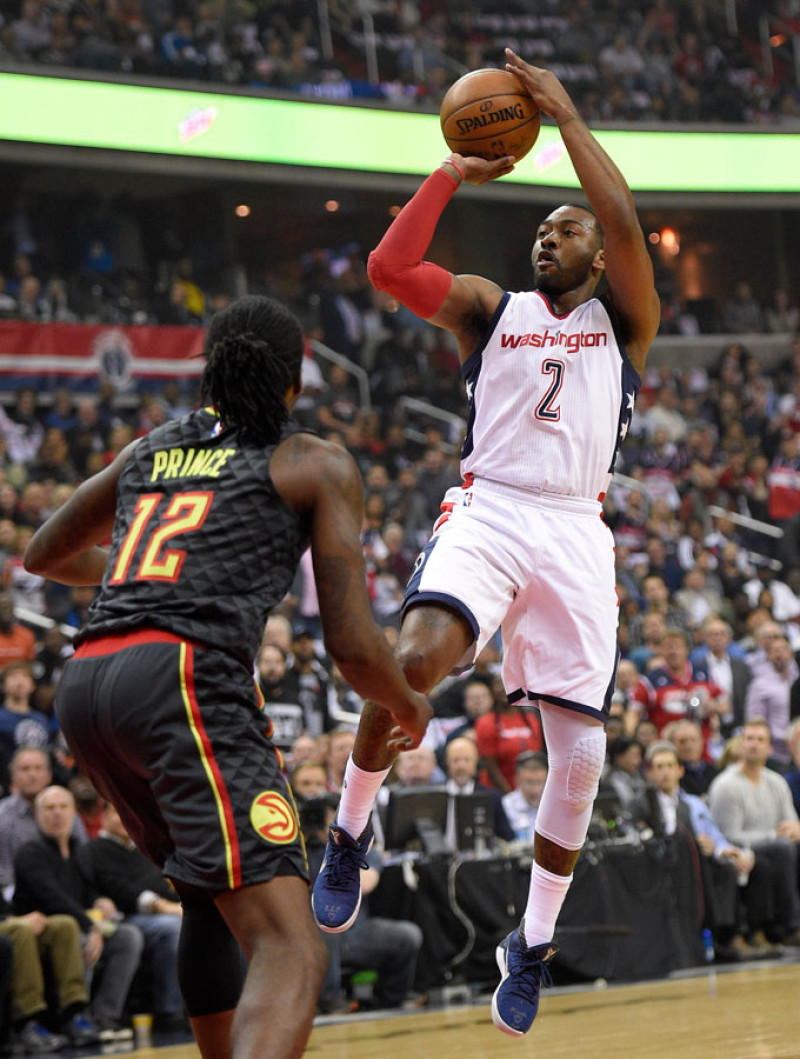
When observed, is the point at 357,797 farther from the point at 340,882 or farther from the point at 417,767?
the point at 417,767

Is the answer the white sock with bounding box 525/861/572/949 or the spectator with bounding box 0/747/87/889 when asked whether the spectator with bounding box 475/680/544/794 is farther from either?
the white sock with bounding box 525/861/572/949

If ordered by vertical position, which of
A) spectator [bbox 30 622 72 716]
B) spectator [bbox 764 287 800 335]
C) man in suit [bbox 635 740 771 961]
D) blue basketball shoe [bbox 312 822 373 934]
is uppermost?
spectator [bbox 764 287 800 335]

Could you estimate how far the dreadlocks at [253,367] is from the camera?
3539 millimetres

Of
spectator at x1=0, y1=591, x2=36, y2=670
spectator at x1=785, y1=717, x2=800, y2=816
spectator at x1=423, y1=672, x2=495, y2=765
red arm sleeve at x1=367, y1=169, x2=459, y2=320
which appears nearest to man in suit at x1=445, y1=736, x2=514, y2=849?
spectator at x1=423, y1=672, x2=495, y2=765

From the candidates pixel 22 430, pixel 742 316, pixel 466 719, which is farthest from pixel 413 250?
pixel 742 316

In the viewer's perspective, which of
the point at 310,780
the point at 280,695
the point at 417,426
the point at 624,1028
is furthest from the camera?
the point at 417,426

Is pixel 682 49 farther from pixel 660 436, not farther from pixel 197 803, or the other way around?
pixel 197 803

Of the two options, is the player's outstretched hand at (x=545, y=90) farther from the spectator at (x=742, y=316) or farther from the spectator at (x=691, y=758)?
the spectator at (x=742, y=316)

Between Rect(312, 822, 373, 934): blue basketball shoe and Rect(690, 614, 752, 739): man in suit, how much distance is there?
788 centimetres

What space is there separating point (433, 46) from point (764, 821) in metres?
14.4

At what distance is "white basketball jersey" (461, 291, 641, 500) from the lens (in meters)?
5.00

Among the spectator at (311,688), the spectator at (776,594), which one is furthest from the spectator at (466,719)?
the spectator at (776,594)

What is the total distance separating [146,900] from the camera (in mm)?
8352

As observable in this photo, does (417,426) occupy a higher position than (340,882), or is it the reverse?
(417,426)
